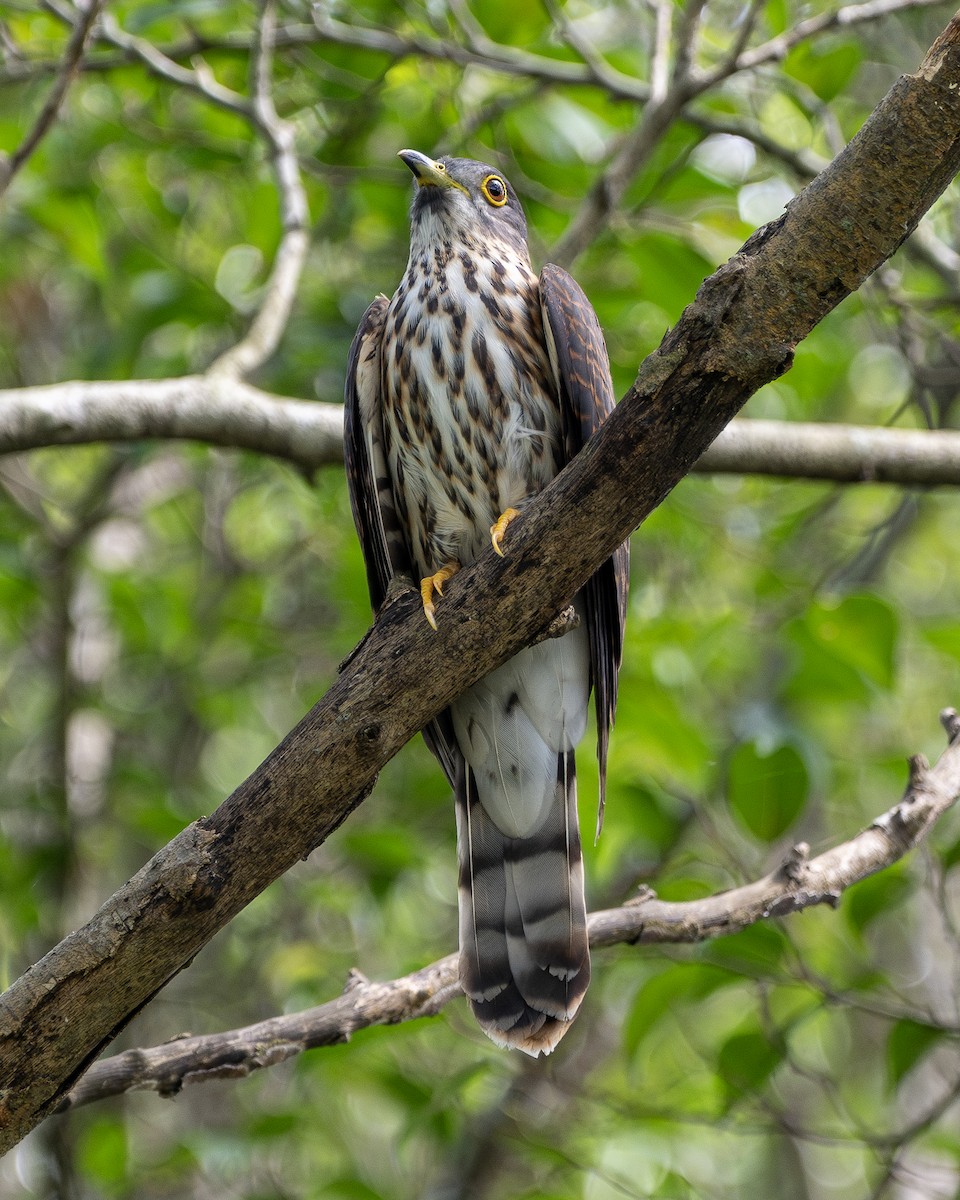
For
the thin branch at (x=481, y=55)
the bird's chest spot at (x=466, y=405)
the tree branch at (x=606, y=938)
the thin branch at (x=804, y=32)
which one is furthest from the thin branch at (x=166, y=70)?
the tree branch at (x=606, y=938)

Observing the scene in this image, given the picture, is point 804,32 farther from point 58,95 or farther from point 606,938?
point 606,938

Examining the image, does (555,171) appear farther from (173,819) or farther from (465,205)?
(173,819)

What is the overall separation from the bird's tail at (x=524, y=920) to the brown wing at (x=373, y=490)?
0.17m

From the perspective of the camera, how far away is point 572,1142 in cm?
513

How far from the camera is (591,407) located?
3.35m

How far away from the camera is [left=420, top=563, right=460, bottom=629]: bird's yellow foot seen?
271 centimetres

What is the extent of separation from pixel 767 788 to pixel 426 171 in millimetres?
2108

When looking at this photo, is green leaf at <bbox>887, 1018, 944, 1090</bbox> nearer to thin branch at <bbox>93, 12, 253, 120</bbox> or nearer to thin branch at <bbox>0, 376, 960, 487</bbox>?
thin branch at <bbox>0, 376, 960, 487</bbox>

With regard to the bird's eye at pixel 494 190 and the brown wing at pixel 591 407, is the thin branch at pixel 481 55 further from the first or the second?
the brown wing at pixel 591 407

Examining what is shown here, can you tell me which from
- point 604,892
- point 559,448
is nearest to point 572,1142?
point 604,892

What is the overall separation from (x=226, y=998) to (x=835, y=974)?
3081mm

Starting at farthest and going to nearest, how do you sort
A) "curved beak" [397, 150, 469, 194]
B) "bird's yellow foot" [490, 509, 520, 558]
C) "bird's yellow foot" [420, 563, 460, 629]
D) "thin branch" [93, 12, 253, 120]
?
"thin branch" [93, 12, 253, 120] < "curved beak" [397, 150, 469, 194] < "bird's yellow foot" [490, 509, 520, 558] < "bird's yellow foot" [420, 563, 460, 629]

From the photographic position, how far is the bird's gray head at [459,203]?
403 cm

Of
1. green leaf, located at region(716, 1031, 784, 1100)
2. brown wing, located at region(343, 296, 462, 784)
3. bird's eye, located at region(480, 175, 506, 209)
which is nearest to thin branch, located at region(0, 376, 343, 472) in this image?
brown wing, located at region(343, 296, 462, 784)
